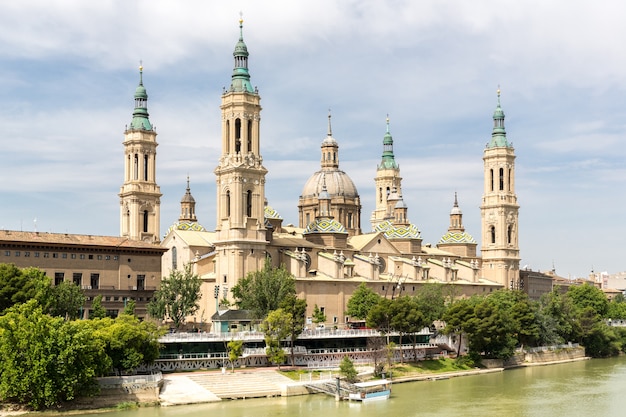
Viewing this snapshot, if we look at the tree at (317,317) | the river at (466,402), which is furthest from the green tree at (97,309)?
the river at (466,402)

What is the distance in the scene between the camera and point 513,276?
431ft

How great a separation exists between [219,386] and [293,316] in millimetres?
11920

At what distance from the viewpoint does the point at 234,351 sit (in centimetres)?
6975

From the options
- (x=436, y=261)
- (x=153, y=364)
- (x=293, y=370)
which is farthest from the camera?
(x=436, y=261)

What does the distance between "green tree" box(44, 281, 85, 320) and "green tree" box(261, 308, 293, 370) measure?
1697 cm

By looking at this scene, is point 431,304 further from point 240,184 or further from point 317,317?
point 240,184

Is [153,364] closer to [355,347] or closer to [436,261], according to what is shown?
[355,347]

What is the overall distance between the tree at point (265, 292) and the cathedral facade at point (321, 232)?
13.4 feet

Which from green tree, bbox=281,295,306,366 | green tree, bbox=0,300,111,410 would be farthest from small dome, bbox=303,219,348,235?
green tree, bbox=0,300,111,410

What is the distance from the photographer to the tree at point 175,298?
83.8 metres

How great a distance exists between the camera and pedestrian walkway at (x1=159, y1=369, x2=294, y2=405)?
63031mm

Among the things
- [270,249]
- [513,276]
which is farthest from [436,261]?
[270,249]

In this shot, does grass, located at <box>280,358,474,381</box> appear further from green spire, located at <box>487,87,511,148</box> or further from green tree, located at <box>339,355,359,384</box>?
green spire, located at <box>487,87,511,148</box>

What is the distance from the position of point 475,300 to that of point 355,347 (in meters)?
23.3
